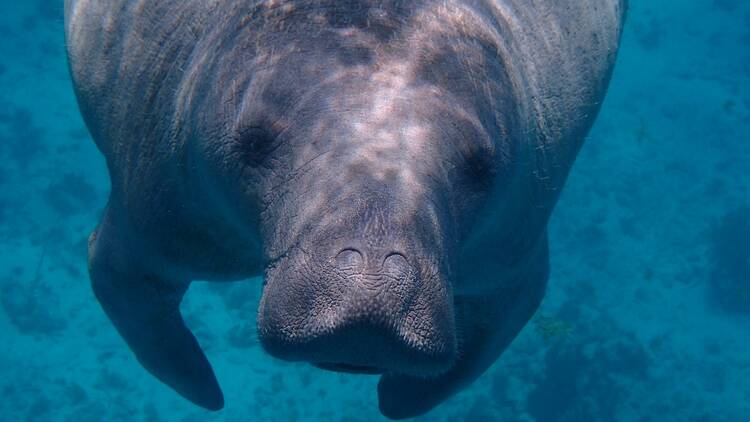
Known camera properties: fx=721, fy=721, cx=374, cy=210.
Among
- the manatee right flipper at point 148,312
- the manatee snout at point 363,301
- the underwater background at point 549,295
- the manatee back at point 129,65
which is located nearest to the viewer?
the manatee snout at point 363,301

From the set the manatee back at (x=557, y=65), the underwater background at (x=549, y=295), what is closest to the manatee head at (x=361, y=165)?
the manatee back at (x=557, y=65)

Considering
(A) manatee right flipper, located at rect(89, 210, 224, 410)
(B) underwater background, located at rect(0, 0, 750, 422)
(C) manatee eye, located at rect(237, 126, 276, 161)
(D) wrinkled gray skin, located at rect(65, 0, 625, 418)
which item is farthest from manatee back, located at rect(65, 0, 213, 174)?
(B) underwater background, located at rect(0, 0, 750, 422)

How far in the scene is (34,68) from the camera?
57.7 feet

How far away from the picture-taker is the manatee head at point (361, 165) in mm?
2162

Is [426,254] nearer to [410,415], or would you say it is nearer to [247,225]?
[247,225]

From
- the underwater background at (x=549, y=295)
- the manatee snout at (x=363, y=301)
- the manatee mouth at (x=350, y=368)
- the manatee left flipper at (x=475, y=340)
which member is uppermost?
the manatee snout at (x=363, y=301)

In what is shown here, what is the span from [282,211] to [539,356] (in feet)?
40.1

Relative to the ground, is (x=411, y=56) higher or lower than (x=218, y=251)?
higher

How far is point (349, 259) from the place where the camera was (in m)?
2.12

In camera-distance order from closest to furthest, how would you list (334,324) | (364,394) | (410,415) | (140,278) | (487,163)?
(334,324) < (487,163) < (140,278) < (410,415) < (364,394)

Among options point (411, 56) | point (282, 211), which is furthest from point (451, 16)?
point (282, 211)

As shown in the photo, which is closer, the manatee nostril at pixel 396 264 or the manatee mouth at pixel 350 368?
the manatee nostril at pixel 396 264

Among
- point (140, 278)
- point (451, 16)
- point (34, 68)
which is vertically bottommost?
point (34, 68)

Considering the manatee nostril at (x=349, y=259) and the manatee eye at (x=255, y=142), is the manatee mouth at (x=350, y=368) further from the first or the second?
the manatee eye at (x=255, y=142)
